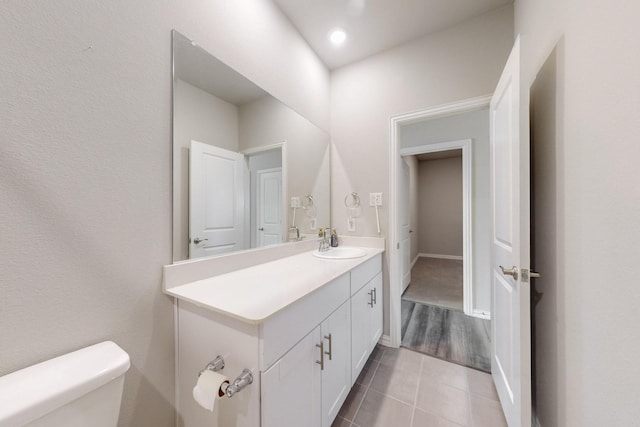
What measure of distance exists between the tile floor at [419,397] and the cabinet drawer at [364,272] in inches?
26.3

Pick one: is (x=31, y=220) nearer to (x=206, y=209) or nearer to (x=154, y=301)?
(x=154, y=301)

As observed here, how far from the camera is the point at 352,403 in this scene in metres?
1.39

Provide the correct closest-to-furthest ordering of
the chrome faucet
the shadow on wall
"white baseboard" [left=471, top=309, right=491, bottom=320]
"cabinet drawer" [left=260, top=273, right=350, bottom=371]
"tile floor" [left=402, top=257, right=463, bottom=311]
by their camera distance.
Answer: "cabinet drawer" [left=260, top=273, right=350, bottom=371]
the shadow on wall
the chrome faucet
"white baseboard" [left=471, top=309, right=491, bottom=320]
"tile floor" [left=402, top=257, right=463, bottom=311]

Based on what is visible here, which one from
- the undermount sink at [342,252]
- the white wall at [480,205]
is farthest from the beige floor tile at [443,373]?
the white wall at [480,205]

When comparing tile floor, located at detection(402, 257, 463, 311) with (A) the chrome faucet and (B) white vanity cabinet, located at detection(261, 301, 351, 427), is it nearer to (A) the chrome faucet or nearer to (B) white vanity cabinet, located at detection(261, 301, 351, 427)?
(A) the chrome faucet

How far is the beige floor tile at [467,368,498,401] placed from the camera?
146cm

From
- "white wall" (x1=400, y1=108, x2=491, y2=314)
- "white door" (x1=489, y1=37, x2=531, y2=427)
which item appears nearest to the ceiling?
"white door" (x1=489, y1=37, x2=531, y2=427)

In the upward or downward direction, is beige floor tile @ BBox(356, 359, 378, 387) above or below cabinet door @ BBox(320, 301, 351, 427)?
below

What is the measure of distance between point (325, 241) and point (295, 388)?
1.17m

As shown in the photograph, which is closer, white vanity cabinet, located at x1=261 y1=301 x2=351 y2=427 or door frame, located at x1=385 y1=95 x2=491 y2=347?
white vanity cabinet, located at x1=261 y1=301 x2=351 y2=427

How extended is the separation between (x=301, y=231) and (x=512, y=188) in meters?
1.37

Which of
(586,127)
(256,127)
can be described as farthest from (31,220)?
(586,127)

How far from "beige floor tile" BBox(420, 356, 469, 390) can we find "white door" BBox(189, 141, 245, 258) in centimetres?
159

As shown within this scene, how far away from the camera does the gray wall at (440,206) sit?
18.0 feet
